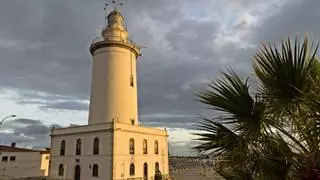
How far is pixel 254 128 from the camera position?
5.73m

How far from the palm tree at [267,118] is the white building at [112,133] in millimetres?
30729

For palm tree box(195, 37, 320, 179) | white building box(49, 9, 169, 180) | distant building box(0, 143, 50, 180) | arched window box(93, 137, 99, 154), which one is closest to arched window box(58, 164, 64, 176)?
white building box(49, 9, 169, 180)

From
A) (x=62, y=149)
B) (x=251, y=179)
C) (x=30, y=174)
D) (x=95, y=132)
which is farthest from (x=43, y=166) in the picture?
(x=251, y=179)

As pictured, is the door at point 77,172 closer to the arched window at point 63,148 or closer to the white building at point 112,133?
the white building at point 112,133

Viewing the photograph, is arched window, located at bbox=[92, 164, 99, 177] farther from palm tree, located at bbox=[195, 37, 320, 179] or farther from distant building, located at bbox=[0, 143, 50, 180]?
palm tree, located at bbox=[195, 37, 320, 179]

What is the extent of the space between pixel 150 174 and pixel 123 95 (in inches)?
388

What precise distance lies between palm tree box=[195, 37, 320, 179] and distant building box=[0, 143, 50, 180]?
159 feet

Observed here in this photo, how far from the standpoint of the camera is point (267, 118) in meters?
5.88

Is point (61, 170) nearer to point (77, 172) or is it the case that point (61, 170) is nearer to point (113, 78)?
point (77, 172)

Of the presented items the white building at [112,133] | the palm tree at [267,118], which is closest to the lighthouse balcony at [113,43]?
the white building at [112,133]

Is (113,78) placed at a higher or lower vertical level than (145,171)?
higher

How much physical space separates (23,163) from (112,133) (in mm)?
20921

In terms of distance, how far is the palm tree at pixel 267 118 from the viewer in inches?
220

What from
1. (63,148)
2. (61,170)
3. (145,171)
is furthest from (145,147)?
(61,170)
